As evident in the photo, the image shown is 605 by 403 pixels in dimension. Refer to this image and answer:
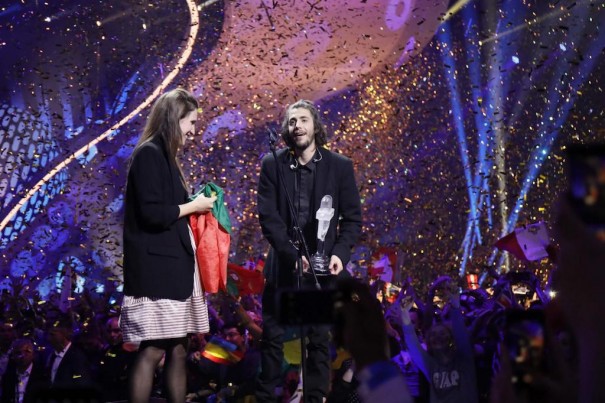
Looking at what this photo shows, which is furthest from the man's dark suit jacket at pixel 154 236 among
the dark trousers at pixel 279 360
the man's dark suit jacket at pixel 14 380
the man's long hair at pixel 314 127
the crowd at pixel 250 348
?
the man's dark suit jacket at pixel 14 380

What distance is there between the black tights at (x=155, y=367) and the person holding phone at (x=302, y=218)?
2.15ft

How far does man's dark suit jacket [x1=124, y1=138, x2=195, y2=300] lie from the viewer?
4.14 metres

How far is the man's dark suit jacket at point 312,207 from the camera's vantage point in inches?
188

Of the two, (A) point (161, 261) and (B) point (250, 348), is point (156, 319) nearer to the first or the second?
(A) point (161, 261)

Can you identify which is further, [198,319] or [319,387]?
[319,387]

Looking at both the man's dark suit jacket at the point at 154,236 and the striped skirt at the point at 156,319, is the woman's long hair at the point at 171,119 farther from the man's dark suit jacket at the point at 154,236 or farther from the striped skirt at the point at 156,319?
the striped skirt at the point at 156,319

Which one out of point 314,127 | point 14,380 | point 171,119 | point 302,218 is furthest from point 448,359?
point 14,380

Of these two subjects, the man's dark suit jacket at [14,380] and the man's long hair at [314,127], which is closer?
the man's long hair at [314,127]

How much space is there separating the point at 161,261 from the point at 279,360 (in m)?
0.96

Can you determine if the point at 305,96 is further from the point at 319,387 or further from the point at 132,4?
the point at 319,387

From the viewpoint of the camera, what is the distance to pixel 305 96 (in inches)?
517

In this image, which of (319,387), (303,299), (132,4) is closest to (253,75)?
(132,4)

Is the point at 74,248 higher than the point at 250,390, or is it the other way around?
the point at 74,248

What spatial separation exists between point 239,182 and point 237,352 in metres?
6.61
